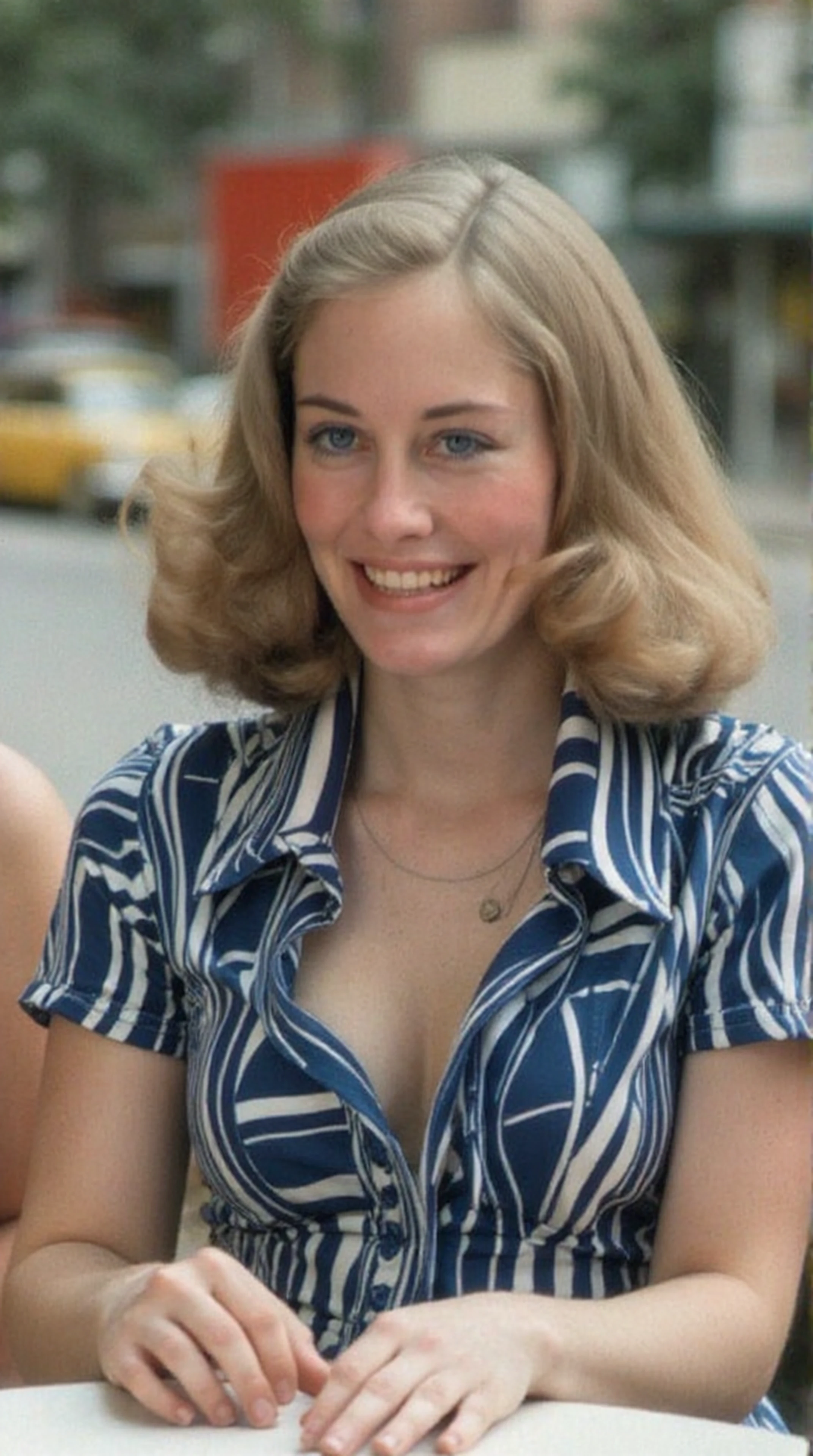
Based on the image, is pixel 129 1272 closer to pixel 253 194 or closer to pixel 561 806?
pixel 561 806

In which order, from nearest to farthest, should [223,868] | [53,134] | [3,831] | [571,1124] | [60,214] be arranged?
[571,1124] < [223,868] < [3,831] < [53,134] < [60,214]

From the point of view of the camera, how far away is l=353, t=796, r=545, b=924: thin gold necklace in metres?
1.77

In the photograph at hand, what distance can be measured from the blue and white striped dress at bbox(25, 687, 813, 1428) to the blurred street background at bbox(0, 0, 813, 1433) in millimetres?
4046

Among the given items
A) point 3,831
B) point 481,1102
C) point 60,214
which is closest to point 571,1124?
point 481,1102

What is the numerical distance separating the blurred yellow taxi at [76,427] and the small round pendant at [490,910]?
1364 cm

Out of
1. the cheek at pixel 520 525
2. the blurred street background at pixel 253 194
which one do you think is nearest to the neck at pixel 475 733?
the cheek at pixel 520 525

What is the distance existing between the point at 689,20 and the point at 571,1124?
2219 centimetres

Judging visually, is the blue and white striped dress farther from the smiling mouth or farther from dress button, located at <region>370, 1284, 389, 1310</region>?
the smiling mouth

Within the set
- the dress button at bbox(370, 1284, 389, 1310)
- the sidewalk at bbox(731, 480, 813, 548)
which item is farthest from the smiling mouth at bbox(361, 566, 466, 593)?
the sidewalk at bbox(731, 480, 813, 548)

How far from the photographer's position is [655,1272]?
1669 millimetres

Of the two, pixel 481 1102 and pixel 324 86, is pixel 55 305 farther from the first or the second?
pixel 481 1102

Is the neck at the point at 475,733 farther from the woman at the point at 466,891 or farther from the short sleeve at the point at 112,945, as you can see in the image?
the short sleeve at the point at 112,945

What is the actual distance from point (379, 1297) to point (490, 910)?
Answer: 288 millimetres

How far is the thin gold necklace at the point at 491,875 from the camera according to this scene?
177 centimetres
